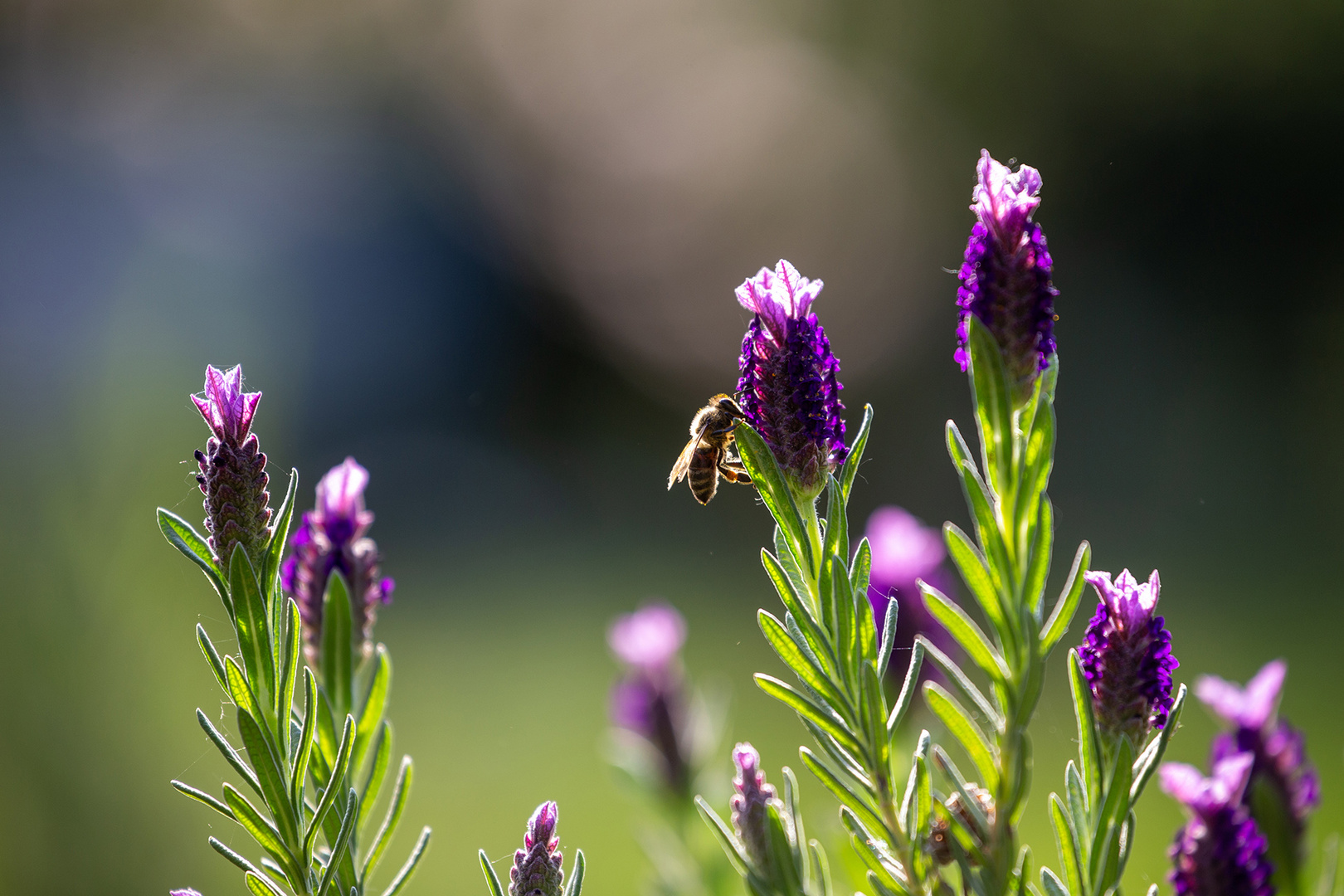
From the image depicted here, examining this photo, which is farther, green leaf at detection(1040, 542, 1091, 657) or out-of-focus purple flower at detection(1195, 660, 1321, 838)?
out-of-focus purple flower at detection(1195, 660, 1321, 838)

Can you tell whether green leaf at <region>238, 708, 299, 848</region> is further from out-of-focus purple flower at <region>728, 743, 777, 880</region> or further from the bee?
the bee

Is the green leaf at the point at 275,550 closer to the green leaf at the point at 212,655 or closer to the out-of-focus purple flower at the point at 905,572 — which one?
the green leaf at the point at 212,655

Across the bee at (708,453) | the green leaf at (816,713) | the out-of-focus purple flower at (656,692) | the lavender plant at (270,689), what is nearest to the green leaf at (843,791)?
the green leaf at (816,713)

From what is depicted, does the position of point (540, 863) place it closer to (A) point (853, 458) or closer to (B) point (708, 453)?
(A) point (853, 458)

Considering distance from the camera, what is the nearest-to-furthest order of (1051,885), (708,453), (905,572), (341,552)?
(1051,885) < (341,552) < (905,572) < (708,453)

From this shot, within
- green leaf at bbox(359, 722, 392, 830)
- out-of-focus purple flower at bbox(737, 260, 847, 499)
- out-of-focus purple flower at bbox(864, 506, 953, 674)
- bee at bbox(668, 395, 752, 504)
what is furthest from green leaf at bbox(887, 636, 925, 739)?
bee at bbox(668, 395, 752, 504)

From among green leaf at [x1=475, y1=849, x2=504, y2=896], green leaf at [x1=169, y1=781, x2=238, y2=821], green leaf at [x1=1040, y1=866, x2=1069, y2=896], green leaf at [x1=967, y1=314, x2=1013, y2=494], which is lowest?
green leaf at [x1=475, y1=849, x2=504, y2=896]

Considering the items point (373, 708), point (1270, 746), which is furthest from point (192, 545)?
point (1270, 746)

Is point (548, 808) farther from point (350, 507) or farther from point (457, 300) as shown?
point (457, 300)
